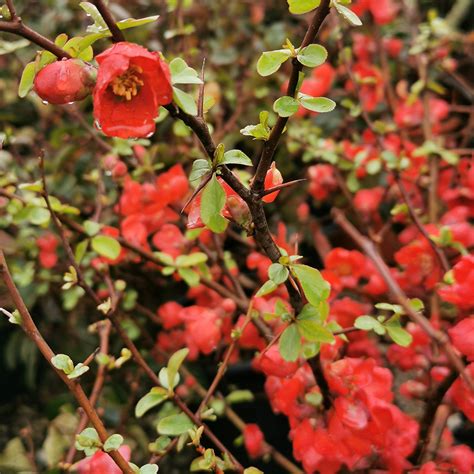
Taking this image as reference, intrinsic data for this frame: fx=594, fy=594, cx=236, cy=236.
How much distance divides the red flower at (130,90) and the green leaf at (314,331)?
0.73ft

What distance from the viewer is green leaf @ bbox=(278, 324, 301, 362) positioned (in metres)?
0.52

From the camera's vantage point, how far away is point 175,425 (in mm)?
584

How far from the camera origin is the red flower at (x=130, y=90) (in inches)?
15.3

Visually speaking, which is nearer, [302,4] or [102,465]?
[302,4]

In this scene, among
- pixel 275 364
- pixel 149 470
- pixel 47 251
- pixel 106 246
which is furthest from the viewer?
pixel 47 251

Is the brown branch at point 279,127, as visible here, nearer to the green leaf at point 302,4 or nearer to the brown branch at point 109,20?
the green leaf at point 302,4

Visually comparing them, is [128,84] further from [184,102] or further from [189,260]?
[189,260]

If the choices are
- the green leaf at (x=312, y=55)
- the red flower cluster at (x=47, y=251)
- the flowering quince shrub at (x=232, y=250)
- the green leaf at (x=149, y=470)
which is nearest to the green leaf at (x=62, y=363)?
the flowering quince shrub at (x=232, y=250)

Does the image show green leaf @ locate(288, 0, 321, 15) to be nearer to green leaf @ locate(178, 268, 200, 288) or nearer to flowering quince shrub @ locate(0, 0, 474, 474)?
flowering quince shrub @ locate(0, 0, 474, 474)

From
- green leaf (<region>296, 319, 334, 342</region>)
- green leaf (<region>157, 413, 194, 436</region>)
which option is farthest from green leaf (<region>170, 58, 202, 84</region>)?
green leaf (<region>157, 413, 194, 436</region>)

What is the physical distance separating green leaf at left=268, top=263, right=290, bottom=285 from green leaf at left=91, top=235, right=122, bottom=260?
0.32 meters

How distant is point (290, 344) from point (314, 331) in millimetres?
24

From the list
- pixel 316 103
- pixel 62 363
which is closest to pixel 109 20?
pixel 316 103

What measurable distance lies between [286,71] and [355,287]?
2.03 feet
